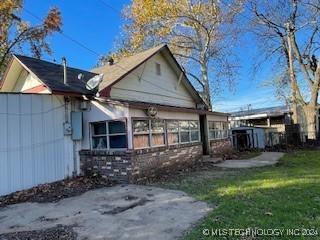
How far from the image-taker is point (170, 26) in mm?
24312

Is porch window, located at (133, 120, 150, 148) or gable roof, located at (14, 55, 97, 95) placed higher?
gable roof, located at (14, 55, 97, 95)

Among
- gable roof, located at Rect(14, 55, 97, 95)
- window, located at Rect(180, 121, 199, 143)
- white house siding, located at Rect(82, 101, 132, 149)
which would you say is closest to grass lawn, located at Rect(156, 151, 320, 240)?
white house siding, located at Rect(82, 101, 132, 149)

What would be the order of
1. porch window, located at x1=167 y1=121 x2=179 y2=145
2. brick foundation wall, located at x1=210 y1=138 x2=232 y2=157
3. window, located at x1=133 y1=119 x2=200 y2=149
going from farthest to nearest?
1. brick foundation wall, located at x1=210 y1=138 x2=232 y2=157
2. porch window, located at x1=167 y1=121 x2=179 y2=145
3. window, located at x1=133 y1=119 x2=200 y2=149

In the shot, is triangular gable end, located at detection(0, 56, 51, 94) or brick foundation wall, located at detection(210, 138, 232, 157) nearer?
triangular gable end, located at detection(0, 56, 51, 94)

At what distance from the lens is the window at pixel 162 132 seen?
1112cm

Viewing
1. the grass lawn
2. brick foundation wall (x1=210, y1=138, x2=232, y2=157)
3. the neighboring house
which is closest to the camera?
the grass lawn

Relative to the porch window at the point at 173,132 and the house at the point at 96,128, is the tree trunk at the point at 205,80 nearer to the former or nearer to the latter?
the house at the point at 96,128

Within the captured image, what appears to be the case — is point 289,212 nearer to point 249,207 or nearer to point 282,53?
point 249,207

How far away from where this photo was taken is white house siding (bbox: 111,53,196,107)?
13953mm

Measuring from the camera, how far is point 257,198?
23.8 ft

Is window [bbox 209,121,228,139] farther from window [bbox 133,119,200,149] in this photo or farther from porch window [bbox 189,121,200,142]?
window [bbox 133,119,200,149]

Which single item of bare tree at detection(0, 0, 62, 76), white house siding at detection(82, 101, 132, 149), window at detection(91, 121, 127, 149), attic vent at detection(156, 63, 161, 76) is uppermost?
bare tree at detection(0, 0, 62, 76)

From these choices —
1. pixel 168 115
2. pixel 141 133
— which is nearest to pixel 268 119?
pixel 168 115

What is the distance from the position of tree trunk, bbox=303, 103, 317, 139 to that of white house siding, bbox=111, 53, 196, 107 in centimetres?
1066
